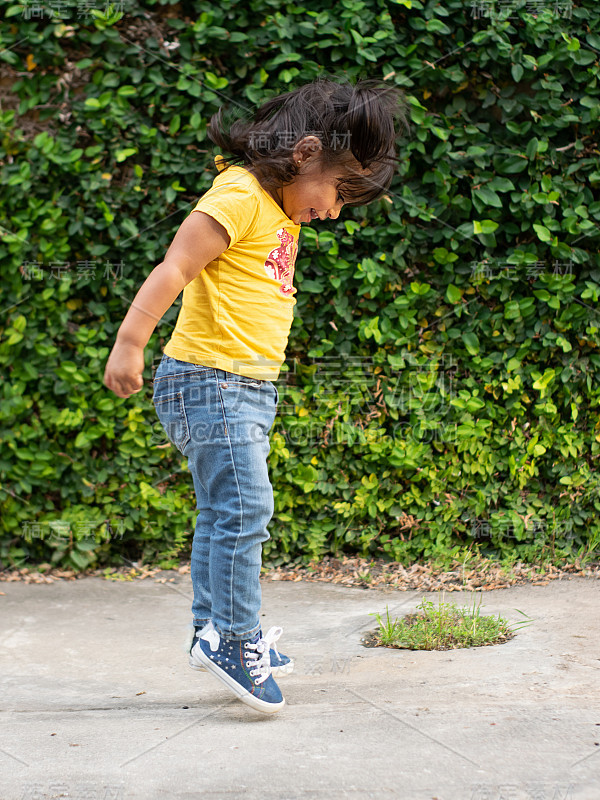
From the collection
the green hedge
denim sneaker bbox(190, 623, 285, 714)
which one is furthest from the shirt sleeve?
the green hedge

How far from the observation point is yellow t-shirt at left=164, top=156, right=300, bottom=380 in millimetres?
2158

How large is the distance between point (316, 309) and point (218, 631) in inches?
67.1

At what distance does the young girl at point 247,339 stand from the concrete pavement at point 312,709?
9.1 inches

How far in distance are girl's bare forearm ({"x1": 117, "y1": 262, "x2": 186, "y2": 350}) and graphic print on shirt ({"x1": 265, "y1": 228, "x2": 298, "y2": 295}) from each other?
0.35 m

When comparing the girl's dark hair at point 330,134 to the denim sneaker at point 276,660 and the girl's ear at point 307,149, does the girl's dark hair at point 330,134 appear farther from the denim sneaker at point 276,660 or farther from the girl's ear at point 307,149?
the denim sneaker at point 276,660

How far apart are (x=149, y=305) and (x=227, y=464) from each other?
1.56ft

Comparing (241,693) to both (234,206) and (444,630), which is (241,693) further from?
(234,206)

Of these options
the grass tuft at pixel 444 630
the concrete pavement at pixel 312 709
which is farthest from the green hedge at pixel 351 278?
the grass tuft at pixel 444 630

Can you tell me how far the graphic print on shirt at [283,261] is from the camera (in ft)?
7.36

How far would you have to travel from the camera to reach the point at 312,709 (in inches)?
88.0

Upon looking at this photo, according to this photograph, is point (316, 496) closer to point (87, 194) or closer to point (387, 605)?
point (387, 605)

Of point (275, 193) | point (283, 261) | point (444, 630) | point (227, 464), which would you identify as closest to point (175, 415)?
point (227, 464)

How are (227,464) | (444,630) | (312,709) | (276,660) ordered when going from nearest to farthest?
(227,464)
(312,709)
(276,660)
(444,630)

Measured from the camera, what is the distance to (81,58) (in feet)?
11.4
